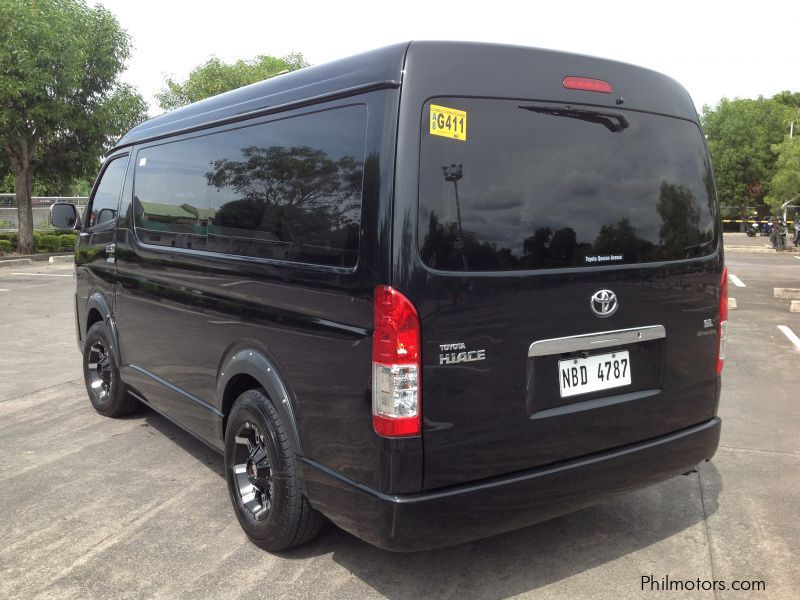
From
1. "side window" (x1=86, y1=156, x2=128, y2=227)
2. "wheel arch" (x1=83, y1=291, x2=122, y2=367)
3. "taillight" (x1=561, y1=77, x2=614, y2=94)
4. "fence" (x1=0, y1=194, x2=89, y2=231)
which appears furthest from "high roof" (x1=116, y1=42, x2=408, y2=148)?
"fence" (x1=0, y1=194, x2=89, y2=231)

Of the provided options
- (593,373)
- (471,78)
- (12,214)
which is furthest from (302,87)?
(12,214)

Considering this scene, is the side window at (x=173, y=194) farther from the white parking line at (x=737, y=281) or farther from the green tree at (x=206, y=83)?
the green tree at (x=206, y=83)

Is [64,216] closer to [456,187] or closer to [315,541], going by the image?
[315,541]

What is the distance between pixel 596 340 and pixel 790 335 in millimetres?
7429

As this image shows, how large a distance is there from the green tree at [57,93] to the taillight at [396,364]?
22064mm

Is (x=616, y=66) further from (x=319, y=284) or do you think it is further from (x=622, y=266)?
(x=319, y=284)

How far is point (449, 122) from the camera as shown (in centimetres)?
271

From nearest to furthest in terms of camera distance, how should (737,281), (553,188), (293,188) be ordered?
(553,188), (293,188), (737,281)

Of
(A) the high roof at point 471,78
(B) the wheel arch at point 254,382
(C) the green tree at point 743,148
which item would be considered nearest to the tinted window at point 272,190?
(A) the high roof at point 471,78

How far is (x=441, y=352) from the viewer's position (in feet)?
8.73

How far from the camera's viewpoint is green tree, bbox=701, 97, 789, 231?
5575 centimetres

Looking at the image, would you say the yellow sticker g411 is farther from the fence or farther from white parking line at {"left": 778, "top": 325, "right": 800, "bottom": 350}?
the fence

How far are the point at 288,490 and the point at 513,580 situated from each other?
1.05 m

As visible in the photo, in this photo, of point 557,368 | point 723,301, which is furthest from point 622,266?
point 723,301
